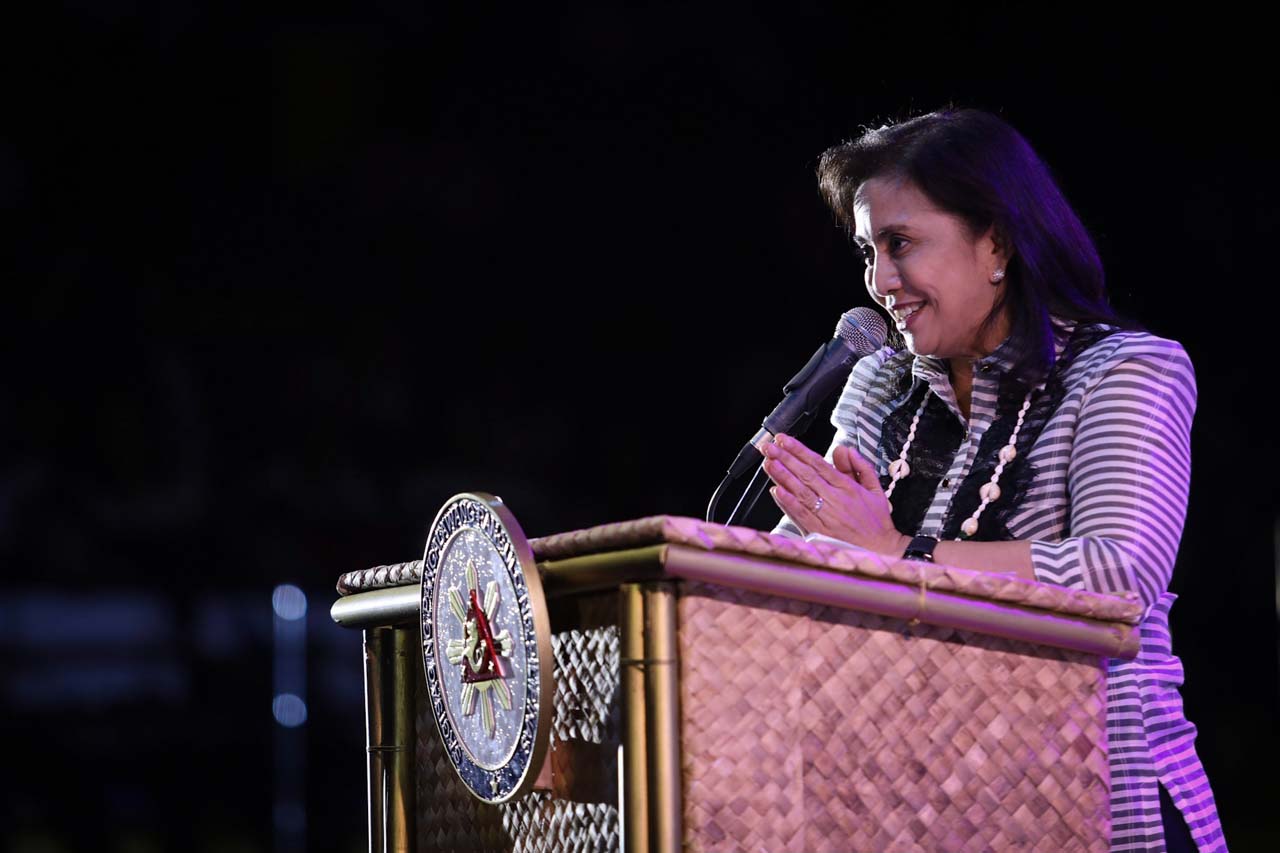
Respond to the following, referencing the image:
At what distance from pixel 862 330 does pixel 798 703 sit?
2.10 feet

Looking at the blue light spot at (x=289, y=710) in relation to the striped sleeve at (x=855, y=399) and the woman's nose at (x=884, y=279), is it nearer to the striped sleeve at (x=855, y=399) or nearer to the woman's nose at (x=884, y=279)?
the striped sleeve at (x=855, y=399)

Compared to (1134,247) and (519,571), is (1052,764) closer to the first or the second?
(519,571)

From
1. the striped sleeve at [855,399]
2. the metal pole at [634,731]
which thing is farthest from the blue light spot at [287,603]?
the metal pole at [634,731]

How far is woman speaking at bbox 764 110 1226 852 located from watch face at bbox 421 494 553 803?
1.20 feet

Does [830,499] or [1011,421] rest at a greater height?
[1011,421]

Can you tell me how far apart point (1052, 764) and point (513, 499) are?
13.2 feet

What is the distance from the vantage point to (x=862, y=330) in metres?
1.59

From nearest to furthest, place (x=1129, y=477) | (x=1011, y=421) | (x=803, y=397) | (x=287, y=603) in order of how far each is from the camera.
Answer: (x=1129, y=477) → (x=803, y=397) → (x=1011, y=421) → (x=287, y=603)

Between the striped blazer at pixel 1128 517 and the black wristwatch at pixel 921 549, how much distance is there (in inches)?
3.5

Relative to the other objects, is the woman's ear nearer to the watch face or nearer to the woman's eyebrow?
the woman's eyebrow

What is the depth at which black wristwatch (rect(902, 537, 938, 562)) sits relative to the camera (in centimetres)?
134

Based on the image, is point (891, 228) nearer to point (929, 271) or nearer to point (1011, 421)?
point (929, 271)

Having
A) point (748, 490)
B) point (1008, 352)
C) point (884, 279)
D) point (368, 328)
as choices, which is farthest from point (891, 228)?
point (368, 328)

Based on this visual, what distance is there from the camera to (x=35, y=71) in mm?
4246
